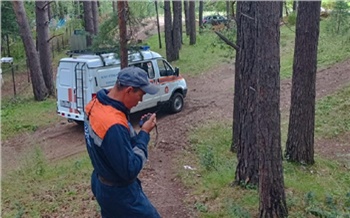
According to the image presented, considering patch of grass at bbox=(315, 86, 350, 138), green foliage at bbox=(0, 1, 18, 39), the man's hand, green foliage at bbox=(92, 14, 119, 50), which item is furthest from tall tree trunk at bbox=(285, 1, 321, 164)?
green foliage at bbox=(0, 1, 18, 39)

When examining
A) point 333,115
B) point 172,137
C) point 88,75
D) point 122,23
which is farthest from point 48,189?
point 333,115

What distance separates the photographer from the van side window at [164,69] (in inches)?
561

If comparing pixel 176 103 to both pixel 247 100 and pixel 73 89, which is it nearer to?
pixel 73 89

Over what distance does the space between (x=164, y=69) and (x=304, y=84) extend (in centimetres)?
657

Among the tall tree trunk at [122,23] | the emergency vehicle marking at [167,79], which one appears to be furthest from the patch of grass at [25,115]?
the tall tree trunk at [122,23]

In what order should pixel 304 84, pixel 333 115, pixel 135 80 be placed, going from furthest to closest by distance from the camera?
pixel 333 115 < pixel 304 84 < pixel 135 80

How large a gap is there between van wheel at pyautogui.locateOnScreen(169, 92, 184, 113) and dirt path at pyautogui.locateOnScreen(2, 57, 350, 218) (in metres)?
0.21

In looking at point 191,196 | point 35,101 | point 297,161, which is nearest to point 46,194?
point 191,196

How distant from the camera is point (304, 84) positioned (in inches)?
334

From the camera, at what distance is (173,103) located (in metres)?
14.9

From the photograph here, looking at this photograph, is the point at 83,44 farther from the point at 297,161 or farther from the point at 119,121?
the point at 119,121

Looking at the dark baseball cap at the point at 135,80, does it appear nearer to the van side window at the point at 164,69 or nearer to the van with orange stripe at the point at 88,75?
the van with orange stripe at the point at 88,75

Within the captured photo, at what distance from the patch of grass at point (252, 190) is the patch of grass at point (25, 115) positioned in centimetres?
622

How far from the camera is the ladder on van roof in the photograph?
12.5m
